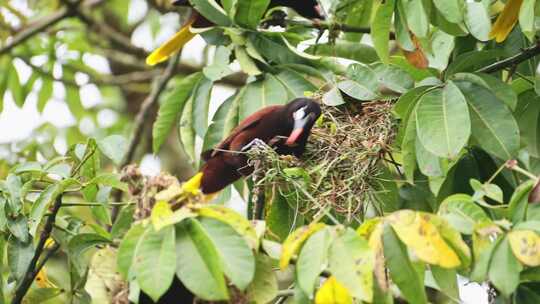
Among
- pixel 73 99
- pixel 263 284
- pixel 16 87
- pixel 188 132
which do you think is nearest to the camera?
pixel 263 284

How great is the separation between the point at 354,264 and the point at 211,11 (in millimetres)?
1354

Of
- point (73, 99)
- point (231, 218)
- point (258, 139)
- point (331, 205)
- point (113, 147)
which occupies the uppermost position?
point (231, 218)

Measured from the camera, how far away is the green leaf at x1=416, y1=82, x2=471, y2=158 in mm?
2248

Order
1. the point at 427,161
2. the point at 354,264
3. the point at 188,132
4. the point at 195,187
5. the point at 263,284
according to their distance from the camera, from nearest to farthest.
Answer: the point at 354,264 < the point at 263,284 < the point at 195,187 < the point at 427,161 < the point at 188,132

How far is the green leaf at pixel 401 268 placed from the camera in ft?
5.65

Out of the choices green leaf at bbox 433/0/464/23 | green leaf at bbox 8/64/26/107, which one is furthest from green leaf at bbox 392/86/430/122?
green leaf at bbox 8/64/26/107

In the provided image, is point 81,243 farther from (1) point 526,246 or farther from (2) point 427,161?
(1) point 526,246

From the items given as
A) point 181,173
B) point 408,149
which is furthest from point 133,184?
point 181,173

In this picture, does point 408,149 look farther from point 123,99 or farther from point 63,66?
point 123,99

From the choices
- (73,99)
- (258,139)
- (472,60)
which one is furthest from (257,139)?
(73,99)

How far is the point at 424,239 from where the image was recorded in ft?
5.46

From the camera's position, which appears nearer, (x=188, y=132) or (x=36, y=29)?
(x=188, y=132)

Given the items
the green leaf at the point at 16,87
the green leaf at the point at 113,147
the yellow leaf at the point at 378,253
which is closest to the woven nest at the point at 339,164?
the green leaf at the point at 113,147

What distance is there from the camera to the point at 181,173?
18.6ft
